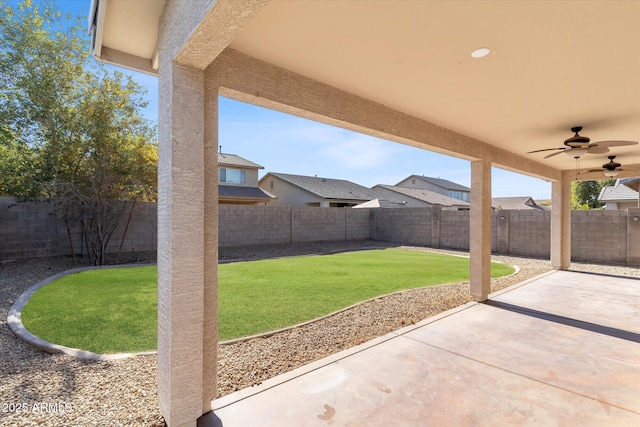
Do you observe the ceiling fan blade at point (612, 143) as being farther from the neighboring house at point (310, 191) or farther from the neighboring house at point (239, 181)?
the neighboring house at point (310, 191)

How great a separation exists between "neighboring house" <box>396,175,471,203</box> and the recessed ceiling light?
33.1 m

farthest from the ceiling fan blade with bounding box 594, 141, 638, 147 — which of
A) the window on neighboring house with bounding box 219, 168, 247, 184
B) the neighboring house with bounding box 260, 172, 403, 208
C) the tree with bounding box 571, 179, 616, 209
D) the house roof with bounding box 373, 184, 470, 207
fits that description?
the tree with bounding box 571, 179, 616, 209

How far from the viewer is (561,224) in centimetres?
877

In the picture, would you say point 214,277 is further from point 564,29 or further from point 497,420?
point 564,29

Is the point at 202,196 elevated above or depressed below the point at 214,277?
above

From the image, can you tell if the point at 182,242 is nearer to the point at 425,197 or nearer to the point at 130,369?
the point at 130,369

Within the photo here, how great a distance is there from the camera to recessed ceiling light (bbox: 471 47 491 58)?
2.45 m

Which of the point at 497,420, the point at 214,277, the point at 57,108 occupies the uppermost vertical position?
the point at 57,108

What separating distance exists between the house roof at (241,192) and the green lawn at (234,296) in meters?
9.59

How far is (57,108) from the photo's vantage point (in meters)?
7.93

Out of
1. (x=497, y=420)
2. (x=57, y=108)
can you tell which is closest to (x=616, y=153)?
(x=497, y=420)

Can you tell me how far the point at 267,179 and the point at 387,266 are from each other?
60.6 ft

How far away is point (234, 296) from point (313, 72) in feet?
14.0

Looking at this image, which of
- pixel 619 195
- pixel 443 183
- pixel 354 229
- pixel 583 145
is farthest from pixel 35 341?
pixel 443 183
